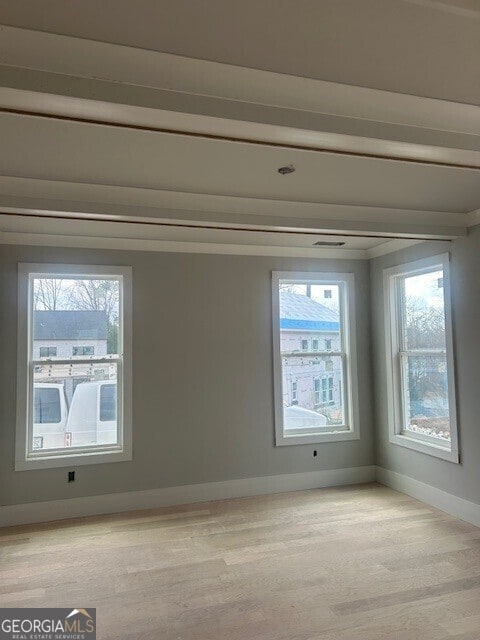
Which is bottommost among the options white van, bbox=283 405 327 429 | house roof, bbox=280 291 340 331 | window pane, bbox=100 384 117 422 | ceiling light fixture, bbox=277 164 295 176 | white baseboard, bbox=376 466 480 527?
white baseboard, bbox=376 466 480 527

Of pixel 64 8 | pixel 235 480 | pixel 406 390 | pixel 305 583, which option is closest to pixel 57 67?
pixel 64 8

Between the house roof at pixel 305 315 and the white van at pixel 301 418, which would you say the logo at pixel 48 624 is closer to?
the white van at pixel 301 418

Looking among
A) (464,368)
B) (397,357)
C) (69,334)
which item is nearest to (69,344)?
(69,334)

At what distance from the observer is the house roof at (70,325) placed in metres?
4.20

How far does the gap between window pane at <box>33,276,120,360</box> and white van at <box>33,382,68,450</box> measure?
0.31 meters

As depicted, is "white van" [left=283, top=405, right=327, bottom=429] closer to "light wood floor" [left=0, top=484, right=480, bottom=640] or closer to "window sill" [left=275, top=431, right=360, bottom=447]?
"window sill" [left=275, top=431, right=360, bottom=447]

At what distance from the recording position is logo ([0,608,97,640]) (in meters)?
2.42

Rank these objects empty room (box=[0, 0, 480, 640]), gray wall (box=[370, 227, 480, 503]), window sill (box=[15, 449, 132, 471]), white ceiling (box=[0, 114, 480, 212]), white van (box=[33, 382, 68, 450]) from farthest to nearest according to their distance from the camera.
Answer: white van (box=[33, 382, 68, 450])
window sill (box=[15, 449, 132, 471])
gray wall (box=[370, 227, 480, 503])
white ceiling (box=[0, 114, 480, 212])
empty room (box=[0, 0, 480, 640])

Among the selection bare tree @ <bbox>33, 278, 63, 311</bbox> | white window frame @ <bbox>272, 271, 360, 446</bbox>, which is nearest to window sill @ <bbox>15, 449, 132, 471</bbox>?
bare tree @ <bbox>33, 278, 63, 311</bbox>

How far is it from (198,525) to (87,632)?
59.6 inches

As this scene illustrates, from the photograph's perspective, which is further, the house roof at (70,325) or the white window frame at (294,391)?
the white window frame at (294,391)

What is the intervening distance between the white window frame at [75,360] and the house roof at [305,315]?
1667 mm

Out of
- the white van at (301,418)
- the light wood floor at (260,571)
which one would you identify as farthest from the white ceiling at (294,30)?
the white van at (301,418)

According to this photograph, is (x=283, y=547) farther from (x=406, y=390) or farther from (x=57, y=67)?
(x=57, y=67)
